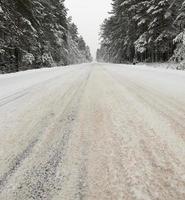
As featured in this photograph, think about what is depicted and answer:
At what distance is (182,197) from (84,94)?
4045 millimetres

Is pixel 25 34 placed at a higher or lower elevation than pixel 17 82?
higher

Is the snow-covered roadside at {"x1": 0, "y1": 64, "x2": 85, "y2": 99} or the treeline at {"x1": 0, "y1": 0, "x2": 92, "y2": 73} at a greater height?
the treeline at {"x1": 0, "y1": 0, "x2": 92, "y2": 73}

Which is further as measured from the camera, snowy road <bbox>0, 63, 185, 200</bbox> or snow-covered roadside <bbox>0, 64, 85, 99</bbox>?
snow-covered roadside <bbox>0, 64, 85, 99</bbox>

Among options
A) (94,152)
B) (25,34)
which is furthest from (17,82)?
(25,34)

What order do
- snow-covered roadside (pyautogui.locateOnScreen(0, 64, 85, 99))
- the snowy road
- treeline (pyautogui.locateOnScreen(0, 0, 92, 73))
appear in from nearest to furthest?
the snowy road → snow-covered roadside (pyautogui.locateOnScreen(0, 64, 85, 99)) → treeline (pyautogui.locateOnScreen(0, 0, 92, 73))

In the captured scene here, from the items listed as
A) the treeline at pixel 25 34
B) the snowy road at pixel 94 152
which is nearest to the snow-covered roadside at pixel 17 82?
the snowy road at pixel 94 152

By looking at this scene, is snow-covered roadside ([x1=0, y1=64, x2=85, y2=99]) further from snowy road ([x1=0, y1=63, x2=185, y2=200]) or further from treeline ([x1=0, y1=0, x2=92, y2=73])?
treeline ([x1=0, y1=0, x2=92, y2=73])

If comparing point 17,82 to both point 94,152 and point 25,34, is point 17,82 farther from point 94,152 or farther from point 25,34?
point 25,34

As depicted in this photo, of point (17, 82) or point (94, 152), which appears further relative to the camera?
point (17, 82)

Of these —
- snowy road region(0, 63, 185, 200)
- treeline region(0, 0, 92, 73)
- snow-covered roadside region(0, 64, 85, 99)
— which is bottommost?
snow-covered roadside region(0, 64, 85, 99)

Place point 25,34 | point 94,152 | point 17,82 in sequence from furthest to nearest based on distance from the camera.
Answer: point 25,34 → point 17,82 → point 94,152

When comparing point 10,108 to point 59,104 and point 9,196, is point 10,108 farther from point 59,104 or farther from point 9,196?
point 9,196

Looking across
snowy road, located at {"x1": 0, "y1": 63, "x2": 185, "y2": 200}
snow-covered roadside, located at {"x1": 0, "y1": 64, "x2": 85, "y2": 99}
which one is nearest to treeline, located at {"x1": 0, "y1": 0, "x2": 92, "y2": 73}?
snow-covered roadside, located at {"x1": 0, "y1": 64, "x2": 85, "y2": 99}

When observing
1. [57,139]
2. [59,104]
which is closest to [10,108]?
[59,104]
